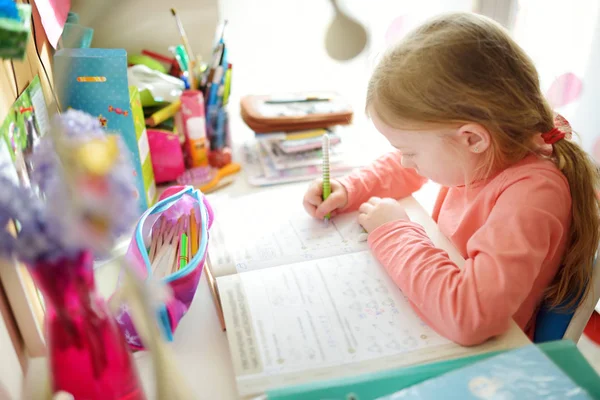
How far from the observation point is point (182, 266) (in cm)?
66

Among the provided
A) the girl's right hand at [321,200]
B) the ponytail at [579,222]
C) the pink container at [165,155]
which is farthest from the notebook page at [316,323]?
the pink container at [165,155]

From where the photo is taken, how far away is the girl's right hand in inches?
33.0

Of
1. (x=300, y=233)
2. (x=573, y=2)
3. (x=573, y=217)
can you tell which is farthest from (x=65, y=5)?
(x=573, y=2)

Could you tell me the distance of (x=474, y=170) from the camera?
746 millimetres

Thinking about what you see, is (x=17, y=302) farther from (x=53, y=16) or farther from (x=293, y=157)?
(x=293, y=157)

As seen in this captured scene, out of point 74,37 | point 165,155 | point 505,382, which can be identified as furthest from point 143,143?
point 505,382

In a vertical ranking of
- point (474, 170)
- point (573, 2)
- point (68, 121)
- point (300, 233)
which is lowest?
point (300, 233)

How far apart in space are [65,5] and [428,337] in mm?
788

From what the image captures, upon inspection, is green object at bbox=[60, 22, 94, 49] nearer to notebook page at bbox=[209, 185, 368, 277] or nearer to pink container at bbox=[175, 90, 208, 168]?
pink container at bbox=[175, 90, 208, 168]

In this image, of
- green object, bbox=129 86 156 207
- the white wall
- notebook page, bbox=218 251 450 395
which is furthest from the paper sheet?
notebook page, bbox=218 251 450 395

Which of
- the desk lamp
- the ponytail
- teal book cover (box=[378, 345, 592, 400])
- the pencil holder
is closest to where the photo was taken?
teal book cover (box=[378, 345, 592, 400])

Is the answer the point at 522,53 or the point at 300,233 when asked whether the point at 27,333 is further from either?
the point at 522,53

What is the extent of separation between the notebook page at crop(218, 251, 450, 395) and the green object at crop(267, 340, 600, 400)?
0.03 metres

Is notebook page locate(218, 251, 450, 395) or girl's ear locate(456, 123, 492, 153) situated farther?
girl's ear locate(456, 123, 492, 153)
